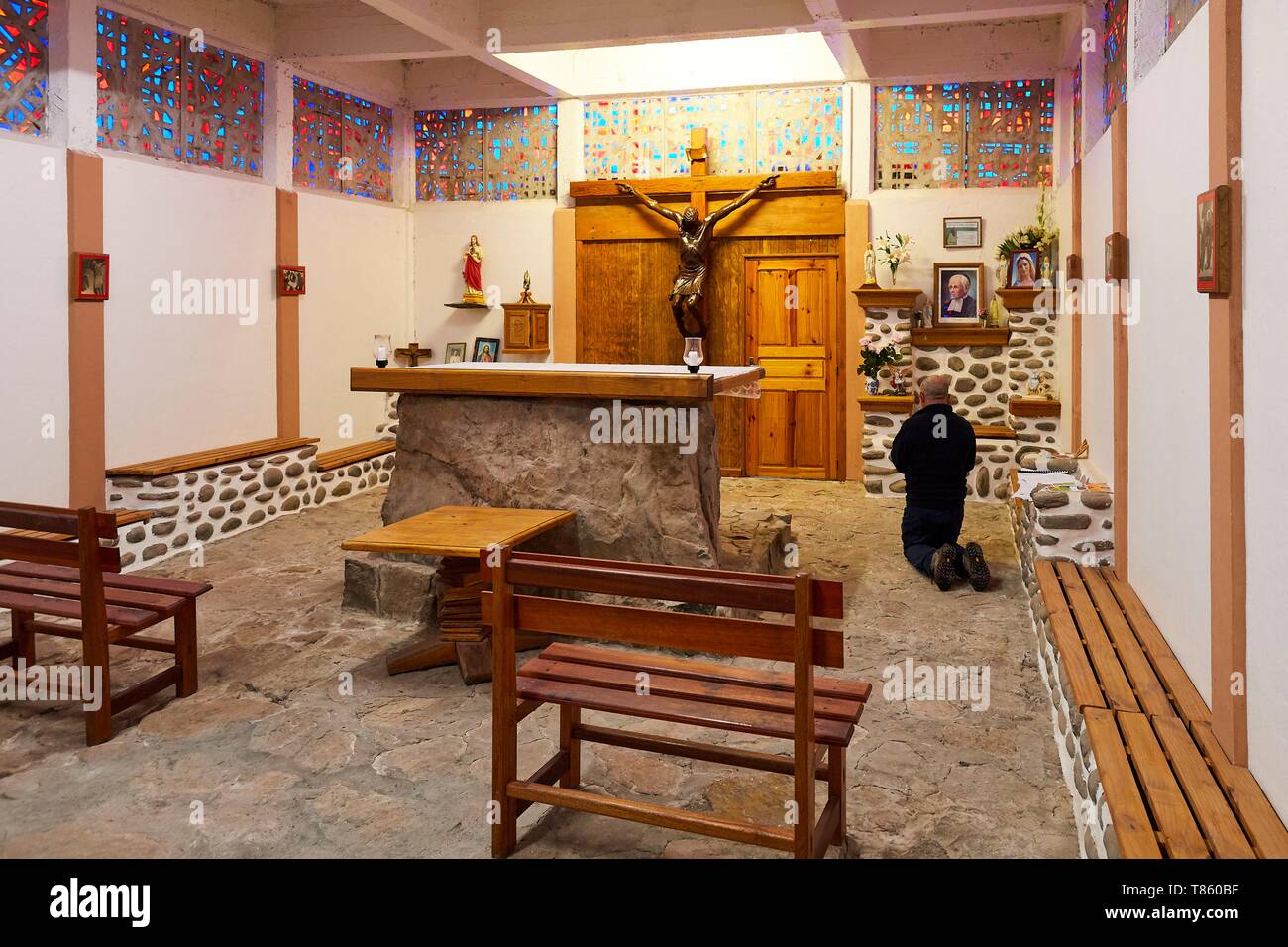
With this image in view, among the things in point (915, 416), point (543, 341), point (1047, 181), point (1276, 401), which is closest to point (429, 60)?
point (543, 341)

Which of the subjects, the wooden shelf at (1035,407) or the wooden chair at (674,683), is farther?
the wooden shelf at (1035,407)

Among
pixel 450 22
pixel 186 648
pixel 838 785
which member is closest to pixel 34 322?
pixel 186 648

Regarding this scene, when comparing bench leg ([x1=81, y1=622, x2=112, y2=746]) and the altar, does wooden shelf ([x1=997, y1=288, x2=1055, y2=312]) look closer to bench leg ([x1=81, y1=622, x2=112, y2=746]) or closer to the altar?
the altar

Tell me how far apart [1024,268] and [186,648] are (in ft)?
24.4

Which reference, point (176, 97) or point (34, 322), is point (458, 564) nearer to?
point (34, 322)

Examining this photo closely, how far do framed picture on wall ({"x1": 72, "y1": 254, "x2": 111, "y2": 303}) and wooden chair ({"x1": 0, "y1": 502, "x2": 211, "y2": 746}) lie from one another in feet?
8.45

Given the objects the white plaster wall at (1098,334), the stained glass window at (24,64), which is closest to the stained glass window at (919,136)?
the white plaster wall at (1098,334)

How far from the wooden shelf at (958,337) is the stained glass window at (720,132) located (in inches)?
71.5

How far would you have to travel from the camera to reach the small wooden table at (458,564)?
15.3 feet

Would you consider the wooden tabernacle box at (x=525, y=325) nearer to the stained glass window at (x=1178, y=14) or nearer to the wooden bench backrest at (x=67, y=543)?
the wooden bench backrest at (x=67, y=543)

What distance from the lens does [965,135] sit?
31.9 feet

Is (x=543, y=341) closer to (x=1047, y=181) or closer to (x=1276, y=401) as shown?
(x=1047, y=181)

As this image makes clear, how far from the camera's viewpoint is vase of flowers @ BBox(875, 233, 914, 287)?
9742mm

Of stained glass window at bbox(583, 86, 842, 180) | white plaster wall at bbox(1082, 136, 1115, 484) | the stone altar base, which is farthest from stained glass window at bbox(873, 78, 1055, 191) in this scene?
the stone altar base
